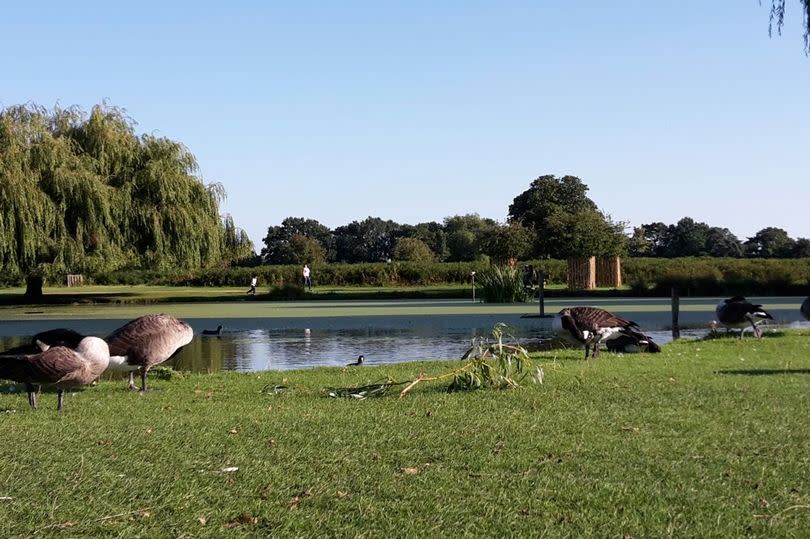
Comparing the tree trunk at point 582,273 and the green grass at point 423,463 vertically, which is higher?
the tree trunk at point 582,273

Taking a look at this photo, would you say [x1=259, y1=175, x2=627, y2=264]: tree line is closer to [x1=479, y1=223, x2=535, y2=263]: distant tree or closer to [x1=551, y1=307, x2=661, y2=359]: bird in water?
[x1=479, y1=223, x2=535, y2=263]: distant tree

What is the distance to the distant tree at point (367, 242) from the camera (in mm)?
125125

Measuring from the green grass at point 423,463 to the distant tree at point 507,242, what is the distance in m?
41.3

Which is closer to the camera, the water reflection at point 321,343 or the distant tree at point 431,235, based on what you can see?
the water reflection at point 321,343

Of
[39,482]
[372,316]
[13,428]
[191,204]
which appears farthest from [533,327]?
[191,204]

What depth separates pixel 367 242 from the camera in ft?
414

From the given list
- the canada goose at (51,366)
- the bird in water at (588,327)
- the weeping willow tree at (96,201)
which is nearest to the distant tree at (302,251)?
the weeping willow tree at (96,201)

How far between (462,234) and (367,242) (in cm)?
2248

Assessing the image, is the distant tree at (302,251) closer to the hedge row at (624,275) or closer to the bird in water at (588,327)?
the hedge row at (624,275)

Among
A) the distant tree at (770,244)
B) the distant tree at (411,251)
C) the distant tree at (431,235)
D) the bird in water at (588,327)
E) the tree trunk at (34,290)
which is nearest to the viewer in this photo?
the bird in water at (588,327)

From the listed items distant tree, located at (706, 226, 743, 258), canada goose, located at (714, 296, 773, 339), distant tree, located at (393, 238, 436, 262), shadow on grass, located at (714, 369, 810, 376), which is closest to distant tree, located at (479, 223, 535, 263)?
canada goose, located at (714, 296, 773, 339)

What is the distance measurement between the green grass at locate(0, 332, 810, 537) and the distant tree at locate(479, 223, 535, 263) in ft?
136

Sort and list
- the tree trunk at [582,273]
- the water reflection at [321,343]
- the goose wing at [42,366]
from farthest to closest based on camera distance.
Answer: the tree trunk at [582,273] → the water reflection at [321,343] → the goose wing at [42,366]

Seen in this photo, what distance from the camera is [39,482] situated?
571cm
